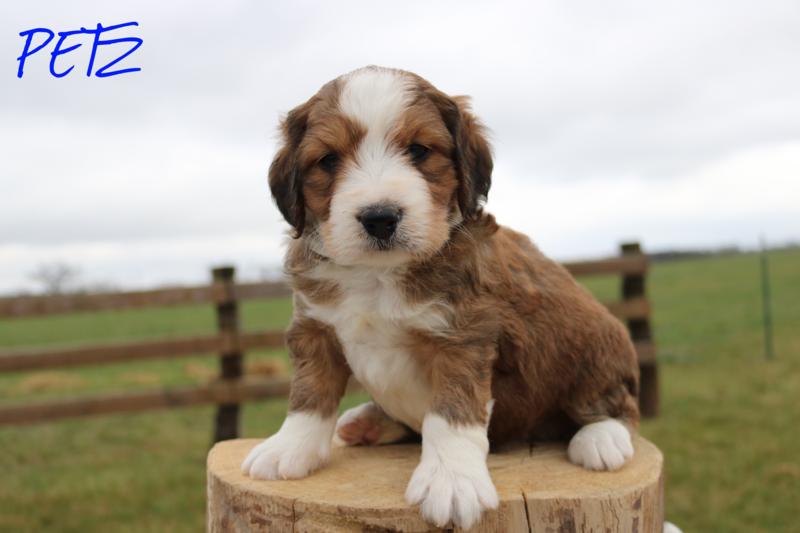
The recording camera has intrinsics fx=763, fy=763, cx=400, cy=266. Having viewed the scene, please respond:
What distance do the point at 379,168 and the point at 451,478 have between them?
1053mm

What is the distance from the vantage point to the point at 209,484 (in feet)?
10.1

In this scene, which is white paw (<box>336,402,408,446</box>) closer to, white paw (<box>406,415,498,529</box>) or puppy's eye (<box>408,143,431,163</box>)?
white paw (<box>406,415,498,529</box>)

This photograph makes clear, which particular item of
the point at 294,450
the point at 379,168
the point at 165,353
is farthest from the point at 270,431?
the point at 379,168

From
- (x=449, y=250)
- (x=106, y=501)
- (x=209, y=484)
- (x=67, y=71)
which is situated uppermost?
(x=67, y=71)

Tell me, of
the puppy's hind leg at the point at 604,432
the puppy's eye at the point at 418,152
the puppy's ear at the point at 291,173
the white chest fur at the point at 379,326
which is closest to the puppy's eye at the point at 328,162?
the puppy's ear at the point at 291,173

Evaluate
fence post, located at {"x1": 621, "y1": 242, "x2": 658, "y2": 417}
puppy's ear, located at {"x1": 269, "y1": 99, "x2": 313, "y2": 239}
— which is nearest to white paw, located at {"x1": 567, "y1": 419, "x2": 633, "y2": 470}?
puppy's ear, located at {"x1": 269, "y1": 99, "x2": 313, "y2": 239}

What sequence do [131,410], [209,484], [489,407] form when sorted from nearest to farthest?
1. [489,407]
2. [209,484]
3. [131,410]

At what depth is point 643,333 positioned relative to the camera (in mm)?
10141

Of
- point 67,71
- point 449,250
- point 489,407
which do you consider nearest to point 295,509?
point 489,407

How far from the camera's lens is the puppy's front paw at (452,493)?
2.48 m

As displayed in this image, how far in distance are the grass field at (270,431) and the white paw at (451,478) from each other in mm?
4785

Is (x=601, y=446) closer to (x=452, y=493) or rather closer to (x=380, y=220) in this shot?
(x=452, y=493)

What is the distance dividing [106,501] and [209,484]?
510 cm

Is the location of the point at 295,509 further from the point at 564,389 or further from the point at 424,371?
the point at 564,389
